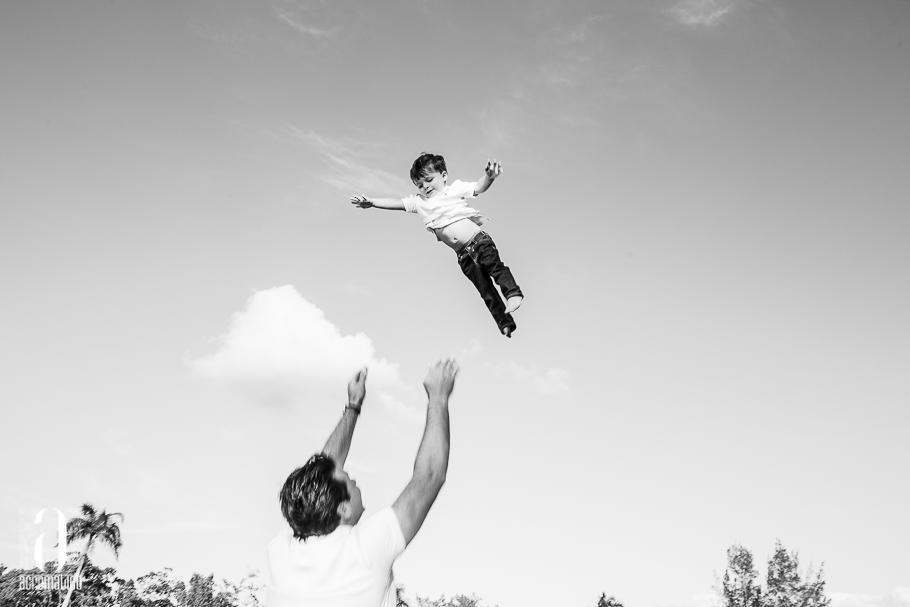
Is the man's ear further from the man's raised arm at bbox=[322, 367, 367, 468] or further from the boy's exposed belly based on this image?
the boy's exposed belly

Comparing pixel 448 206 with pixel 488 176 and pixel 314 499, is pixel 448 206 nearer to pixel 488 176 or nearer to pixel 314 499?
pixel 488 176

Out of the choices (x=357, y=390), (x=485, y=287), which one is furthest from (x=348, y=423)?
(x=485, y=287)

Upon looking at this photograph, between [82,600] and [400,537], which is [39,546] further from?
[400,537]

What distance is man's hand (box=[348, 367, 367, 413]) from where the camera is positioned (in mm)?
4129

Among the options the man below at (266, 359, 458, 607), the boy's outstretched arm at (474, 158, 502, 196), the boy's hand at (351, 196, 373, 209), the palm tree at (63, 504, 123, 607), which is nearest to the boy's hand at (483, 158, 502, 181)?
the boy's outstretched arm at (474, 158, 502, 196)

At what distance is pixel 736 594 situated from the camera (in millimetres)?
39719

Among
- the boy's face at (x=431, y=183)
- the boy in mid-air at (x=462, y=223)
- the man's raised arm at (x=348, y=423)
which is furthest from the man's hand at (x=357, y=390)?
the boy's face at (x=431, y=183)

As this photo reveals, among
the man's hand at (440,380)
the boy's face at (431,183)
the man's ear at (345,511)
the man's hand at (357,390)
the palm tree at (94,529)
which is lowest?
the man's ear at (345,511)

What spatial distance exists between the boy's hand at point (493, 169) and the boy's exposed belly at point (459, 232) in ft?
1.82

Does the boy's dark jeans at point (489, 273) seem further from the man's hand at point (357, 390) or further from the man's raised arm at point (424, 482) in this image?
the man's raised arm at point (424, 482)

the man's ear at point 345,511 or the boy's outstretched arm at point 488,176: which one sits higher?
the boy's outstretched arm at point 488,176

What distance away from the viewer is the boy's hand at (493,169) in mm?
5897

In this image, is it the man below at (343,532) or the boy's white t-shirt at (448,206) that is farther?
the boy's white t-shirt at (448,206)

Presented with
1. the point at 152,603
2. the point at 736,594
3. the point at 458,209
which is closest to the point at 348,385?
the point at 458,209
